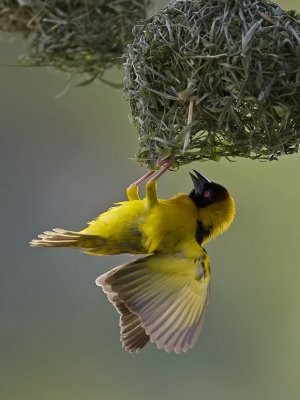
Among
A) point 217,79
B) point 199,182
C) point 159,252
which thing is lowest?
point 159,252

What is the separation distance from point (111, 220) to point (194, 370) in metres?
2.66

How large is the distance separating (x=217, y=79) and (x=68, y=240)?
33.9 inches

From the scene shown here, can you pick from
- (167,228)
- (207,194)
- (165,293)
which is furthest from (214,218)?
(165,293)

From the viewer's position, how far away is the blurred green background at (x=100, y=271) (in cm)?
555

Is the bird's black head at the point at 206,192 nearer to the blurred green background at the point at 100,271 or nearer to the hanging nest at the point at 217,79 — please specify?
the hanging nest at the point at 217,79

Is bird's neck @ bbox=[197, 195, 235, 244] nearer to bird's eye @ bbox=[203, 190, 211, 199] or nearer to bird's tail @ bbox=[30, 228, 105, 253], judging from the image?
bird's eye @ bbox=[203, 190, 211, 199]

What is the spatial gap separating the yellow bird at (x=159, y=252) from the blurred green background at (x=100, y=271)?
2062 mm

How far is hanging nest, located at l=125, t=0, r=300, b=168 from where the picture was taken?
2688 mm

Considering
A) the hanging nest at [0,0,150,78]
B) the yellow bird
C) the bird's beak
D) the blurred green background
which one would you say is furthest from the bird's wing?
the blurred green background

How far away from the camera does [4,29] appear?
3.33 metres

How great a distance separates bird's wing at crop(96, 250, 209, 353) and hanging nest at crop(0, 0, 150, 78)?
78 cm

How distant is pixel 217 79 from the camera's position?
271 centimetres

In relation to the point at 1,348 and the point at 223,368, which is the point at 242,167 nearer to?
the point at 223,368

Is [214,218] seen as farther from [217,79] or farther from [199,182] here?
[217,79]
